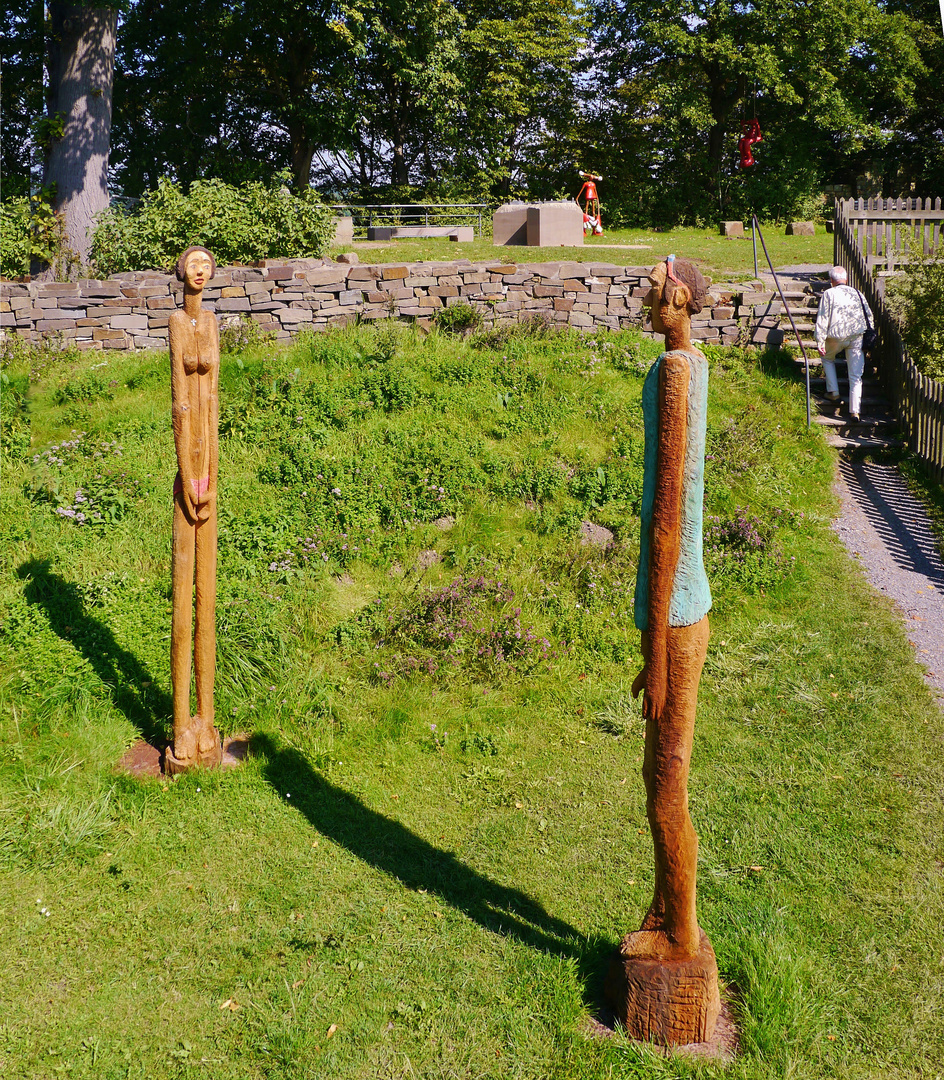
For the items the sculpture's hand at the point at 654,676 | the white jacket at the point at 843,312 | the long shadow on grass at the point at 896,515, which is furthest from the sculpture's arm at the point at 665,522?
the white jacket at the point at 843,312

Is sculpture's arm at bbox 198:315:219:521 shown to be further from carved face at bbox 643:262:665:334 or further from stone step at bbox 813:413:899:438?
stone step at bbox 813:413:899:438

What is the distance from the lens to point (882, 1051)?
3674 mm

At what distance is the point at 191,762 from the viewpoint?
541cm

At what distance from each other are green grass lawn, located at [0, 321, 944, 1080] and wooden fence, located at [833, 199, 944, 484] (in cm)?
116

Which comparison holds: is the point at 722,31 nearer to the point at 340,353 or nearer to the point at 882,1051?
the point at 340,353

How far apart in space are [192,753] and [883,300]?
10.4 m

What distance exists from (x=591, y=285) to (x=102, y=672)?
27.6ft

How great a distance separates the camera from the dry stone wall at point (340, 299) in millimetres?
11211

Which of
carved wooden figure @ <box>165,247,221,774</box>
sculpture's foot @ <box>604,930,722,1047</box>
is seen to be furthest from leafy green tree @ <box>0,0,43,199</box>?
sculpture's foot @ <box>604,930,722,1047</box>

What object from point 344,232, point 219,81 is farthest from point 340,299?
point 219,81

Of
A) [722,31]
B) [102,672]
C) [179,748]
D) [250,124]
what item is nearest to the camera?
[179,748]

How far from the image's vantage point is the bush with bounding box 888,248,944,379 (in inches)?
421

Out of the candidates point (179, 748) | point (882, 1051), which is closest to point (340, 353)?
point (179, 748)

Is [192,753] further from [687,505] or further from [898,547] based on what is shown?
[898,547]
